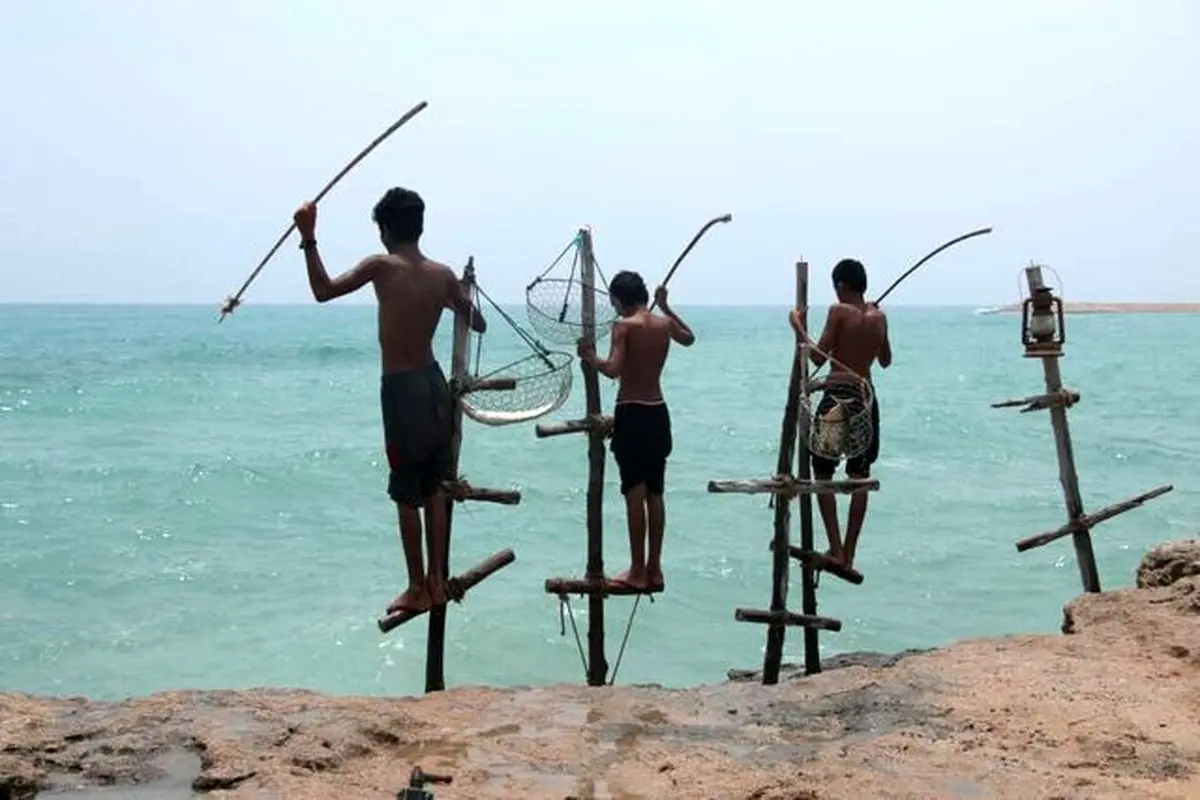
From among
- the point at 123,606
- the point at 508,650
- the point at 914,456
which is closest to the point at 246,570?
the point at 123,606

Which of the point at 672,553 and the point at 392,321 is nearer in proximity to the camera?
the point at 392,321

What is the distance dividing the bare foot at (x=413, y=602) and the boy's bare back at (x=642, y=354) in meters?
1.60

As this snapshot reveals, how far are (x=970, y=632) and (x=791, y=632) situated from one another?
204 centimetres

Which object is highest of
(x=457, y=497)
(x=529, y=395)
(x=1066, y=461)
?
(x=529, y=395)

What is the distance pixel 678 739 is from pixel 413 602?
1.76m

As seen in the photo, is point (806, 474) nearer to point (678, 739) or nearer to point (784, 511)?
point (784, 511)

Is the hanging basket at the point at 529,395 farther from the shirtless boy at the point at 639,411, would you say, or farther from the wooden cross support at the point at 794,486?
the wooden cross support at the point at 794,486

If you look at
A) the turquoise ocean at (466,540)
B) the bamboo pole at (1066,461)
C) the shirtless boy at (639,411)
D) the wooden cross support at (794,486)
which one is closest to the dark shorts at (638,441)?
the shirtless boy at (639,411)

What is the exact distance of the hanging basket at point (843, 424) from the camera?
7379mm

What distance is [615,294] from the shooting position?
7.07m

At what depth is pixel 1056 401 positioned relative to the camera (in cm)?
774

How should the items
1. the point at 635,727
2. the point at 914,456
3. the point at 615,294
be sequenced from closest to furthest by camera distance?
1. the point at 635,727
2. the point at 615,294
3. the point at 914,456

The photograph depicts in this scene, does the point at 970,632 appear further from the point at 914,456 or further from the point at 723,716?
the point at 914,456

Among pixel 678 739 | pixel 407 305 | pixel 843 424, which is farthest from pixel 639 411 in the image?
pixel 678 739
